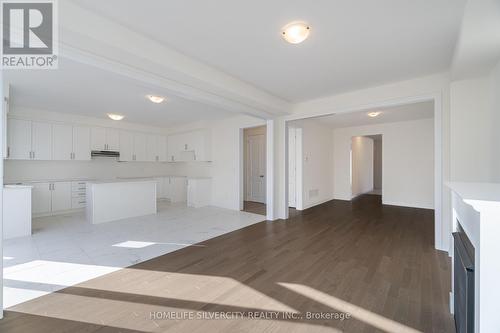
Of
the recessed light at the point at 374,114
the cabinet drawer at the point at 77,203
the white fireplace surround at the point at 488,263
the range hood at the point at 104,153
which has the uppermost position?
the recessed light at the point at 374,114

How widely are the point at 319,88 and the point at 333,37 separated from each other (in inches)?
61.6

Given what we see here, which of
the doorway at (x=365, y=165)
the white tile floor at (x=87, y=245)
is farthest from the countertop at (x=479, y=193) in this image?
the doorway at (x=365, y=165)

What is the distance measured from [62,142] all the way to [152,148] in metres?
2.40

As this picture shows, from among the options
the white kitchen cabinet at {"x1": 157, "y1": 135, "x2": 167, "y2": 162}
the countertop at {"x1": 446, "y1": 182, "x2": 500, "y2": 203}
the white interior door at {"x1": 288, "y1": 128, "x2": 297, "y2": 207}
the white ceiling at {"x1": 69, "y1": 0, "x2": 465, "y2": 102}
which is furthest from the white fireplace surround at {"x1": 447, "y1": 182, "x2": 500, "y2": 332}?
the white kitchen cabinet at {"x1": 157, "y1": 135, "x2": 167, "y2": 162}

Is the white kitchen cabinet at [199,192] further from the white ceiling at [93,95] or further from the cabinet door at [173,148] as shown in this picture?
the white ceiling at [93,95]

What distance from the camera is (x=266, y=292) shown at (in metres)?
2.15

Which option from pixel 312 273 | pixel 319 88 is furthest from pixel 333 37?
pixel 312 273

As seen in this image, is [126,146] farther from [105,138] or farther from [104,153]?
[104,153]

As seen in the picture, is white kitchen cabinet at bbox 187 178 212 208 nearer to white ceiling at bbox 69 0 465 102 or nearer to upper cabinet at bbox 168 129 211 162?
upper cabinet at bbox 168 129 211 162

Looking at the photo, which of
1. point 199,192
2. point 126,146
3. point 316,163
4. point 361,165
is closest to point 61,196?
point 126,146

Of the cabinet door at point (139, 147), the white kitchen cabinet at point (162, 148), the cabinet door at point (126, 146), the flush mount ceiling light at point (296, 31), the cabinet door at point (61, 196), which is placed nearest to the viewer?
the flush mount ceiling light at point (296, 31)

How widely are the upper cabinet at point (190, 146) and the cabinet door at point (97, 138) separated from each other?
206 centimetres

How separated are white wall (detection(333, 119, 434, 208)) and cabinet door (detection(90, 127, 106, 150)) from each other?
800cm

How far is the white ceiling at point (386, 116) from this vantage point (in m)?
4.97
